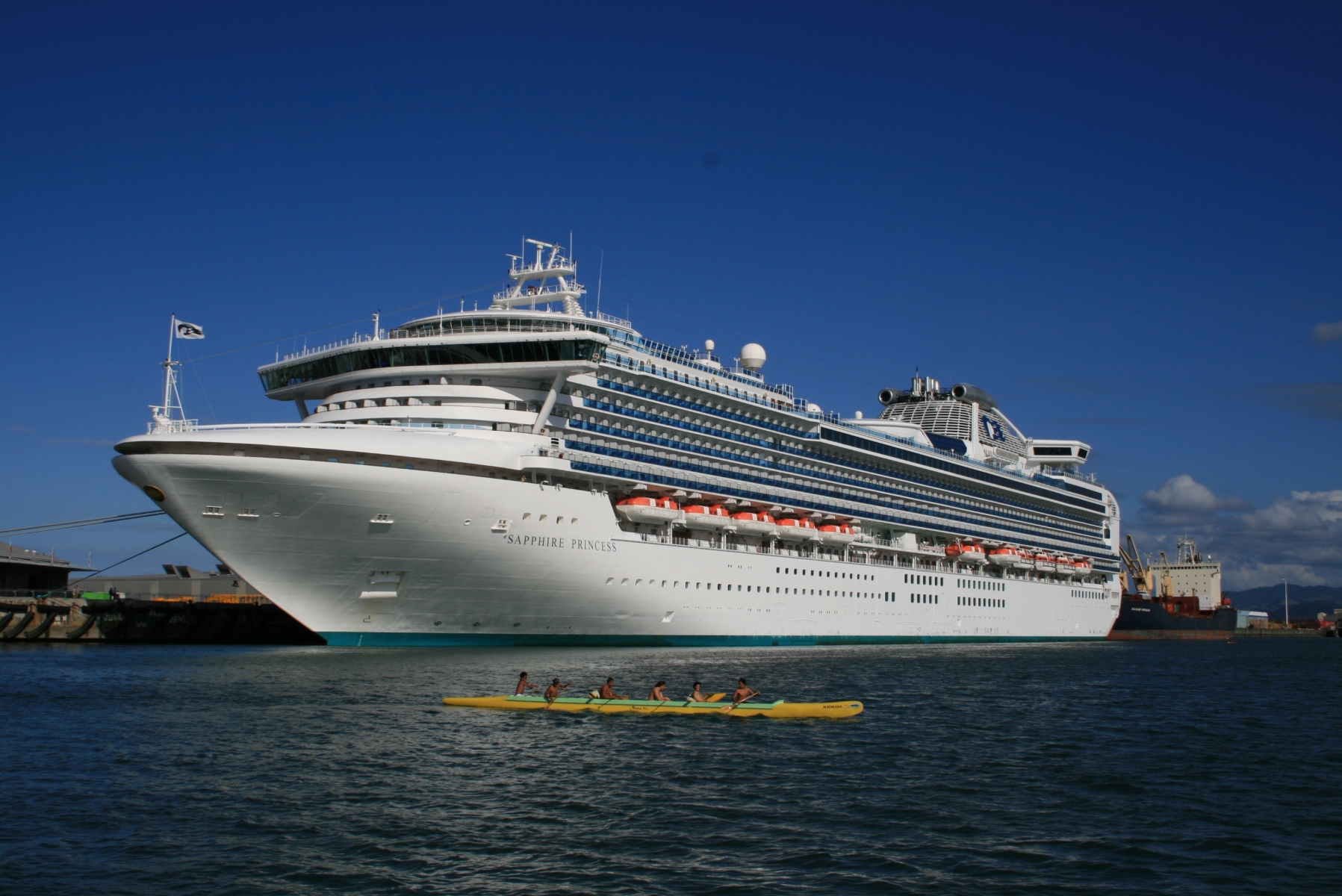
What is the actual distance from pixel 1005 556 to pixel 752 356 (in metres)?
26.7

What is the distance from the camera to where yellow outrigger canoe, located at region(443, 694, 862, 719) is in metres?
27.4

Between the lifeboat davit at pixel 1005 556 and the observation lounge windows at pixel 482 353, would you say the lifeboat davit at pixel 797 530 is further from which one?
the lifeboat davit at pixel 1005 556

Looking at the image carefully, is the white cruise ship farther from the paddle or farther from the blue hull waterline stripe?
the paddle

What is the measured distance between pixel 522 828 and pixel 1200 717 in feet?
75.2

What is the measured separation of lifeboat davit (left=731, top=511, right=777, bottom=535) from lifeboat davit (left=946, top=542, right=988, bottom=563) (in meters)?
20.9

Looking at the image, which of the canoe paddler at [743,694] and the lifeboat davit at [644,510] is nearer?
the canoe paddler at [743,694]

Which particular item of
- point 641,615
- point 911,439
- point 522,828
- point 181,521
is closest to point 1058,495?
point 911,439

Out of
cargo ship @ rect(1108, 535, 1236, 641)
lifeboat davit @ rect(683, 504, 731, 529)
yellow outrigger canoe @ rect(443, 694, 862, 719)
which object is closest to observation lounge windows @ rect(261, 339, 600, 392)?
lifeboat davit @ rect(683, 504, 731, 529)

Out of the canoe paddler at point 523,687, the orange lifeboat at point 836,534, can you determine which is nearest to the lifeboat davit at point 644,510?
the orange lifeboat at point 836,534

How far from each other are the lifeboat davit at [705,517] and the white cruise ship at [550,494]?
143 millimetres

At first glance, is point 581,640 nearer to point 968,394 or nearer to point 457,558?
point 457,558

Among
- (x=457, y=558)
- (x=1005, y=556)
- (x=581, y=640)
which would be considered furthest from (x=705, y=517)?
(x=1005, y=556)

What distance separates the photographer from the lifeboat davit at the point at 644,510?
44.3 metres

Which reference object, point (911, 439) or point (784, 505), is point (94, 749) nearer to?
point (784, 505)
